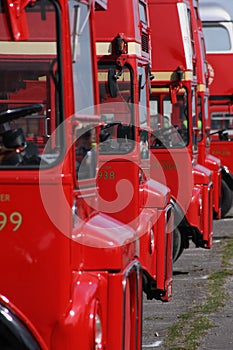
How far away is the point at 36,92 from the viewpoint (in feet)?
18.4

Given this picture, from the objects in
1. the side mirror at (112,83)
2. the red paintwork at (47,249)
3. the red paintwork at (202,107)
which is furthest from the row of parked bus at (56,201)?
the red paintwork at (202,107)

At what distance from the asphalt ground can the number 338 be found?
418cm

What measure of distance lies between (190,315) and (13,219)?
5951 mm

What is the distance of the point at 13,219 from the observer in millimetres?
5105

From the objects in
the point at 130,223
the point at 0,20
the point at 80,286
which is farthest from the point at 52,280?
the point at 130,223

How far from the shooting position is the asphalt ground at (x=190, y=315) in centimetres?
935

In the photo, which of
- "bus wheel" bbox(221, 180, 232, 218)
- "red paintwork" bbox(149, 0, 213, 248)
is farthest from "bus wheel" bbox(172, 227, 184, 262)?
"bus wheel" bbox(221, 180, 232, 218)

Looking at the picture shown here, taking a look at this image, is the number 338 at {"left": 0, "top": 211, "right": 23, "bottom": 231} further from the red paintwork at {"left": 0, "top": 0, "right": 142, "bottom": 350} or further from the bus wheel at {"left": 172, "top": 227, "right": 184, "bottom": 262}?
the bus wheel at {"left": 172, "top": 227, "right": 184, "bottom": 262}

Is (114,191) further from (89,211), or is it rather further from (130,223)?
(89,211)

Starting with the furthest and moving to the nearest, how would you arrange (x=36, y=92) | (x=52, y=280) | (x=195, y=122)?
(x=195, y=122)
(x=36, y=92)
(x=52, y=280)

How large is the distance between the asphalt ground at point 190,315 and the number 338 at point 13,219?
4176mm

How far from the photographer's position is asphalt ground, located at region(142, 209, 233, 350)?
935 cm

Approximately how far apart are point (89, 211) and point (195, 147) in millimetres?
9819

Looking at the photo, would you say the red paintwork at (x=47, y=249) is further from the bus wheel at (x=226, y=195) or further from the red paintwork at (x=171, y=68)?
the bus wheel at (x=226, y=195)
